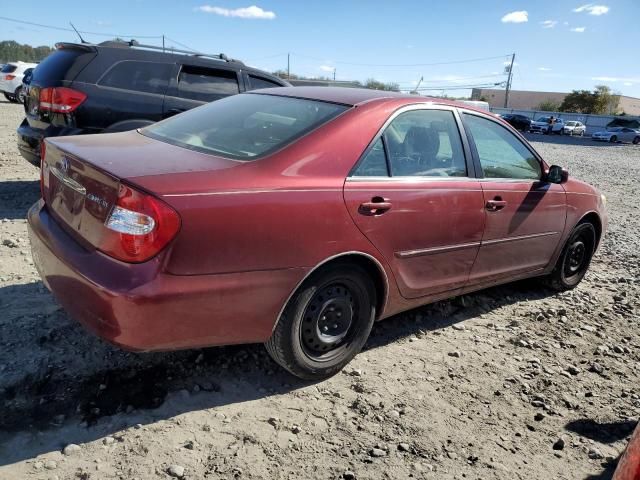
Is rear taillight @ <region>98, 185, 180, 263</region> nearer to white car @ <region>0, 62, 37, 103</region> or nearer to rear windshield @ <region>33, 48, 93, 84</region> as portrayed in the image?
rear windshield @ <region>33, 48, 93, 84</region>

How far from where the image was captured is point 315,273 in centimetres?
280

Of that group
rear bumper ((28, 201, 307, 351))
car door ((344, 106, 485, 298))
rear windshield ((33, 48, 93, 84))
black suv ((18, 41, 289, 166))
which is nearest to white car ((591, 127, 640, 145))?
black suv ((18, 41, 289, 166))

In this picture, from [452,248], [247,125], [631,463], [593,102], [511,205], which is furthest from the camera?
[593,102]

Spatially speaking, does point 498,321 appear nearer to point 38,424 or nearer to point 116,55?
point 38,424

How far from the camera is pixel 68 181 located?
272cm

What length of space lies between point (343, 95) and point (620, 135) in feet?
139

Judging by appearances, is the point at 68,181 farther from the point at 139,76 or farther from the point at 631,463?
the point at 139,76

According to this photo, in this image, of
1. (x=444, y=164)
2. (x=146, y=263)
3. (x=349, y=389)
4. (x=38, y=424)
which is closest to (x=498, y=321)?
(x=444, y=164)

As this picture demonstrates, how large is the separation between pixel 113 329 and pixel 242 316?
587mm

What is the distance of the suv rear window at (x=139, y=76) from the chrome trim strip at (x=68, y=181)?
3.24m

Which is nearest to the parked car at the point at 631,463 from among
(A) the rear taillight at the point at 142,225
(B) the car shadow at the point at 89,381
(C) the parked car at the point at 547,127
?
(B) the car shadow at the point at 89,381

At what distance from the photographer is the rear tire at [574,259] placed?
15.9 feet

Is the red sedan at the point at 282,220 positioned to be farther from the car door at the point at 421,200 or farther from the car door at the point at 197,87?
the car door at the point at 197,87

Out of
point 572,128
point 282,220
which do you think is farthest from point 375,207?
point 572,128
